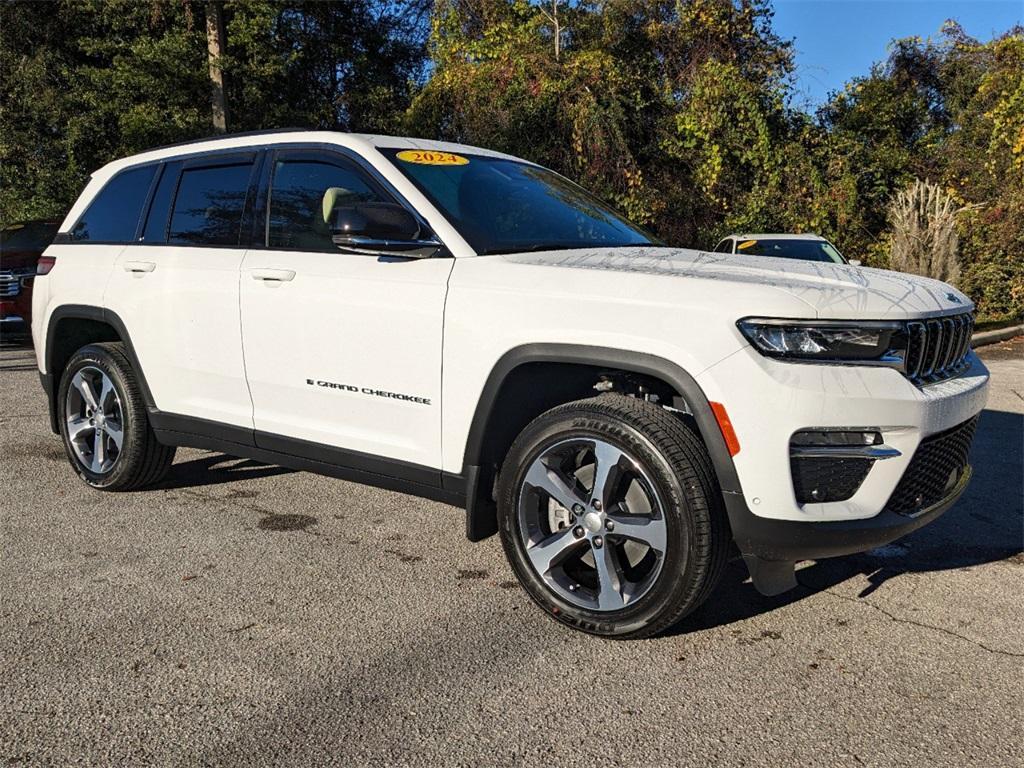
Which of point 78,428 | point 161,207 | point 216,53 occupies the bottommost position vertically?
point 78,428

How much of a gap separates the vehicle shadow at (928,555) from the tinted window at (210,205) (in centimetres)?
270

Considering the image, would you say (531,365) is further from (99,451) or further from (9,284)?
(9,284)

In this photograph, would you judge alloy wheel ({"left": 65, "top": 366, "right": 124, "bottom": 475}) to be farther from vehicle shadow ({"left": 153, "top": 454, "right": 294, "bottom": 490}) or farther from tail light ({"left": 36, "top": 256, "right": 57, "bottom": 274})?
tail light ({"left": 36, "top": 256, "right": 57, "bottom": 274})

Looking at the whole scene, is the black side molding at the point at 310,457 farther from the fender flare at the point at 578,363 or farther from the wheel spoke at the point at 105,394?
the wheel spoke at the point at 105,394

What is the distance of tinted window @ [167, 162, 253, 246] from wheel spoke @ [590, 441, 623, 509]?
2.15m

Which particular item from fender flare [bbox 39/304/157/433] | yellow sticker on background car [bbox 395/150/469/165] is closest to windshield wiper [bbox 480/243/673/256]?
yellow sticker on background car [bbox 395/150/469/165]

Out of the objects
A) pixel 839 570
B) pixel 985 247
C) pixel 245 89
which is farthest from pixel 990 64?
pixel 839 570

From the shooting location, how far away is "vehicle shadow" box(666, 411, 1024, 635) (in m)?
3.34

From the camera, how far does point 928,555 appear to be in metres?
3.89

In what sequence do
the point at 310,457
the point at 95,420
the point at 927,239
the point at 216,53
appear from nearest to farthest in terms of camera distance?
the point at 310,457
the point at 95,420
the point at 927,239
the point at 216,53

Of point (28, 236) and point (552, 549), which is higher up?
point (28, 236)

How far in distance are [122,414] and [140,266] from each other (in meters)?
0.79

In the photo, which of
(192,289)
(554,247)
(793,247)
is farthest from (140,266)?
(793,247)

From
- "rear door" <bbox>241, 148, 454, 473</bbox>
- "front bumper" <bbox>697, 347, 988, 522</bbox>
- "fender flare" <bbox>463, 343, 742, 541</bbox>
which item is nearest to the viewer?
"front bumper" <bbox>697, 347, 988, 522</bbox>
